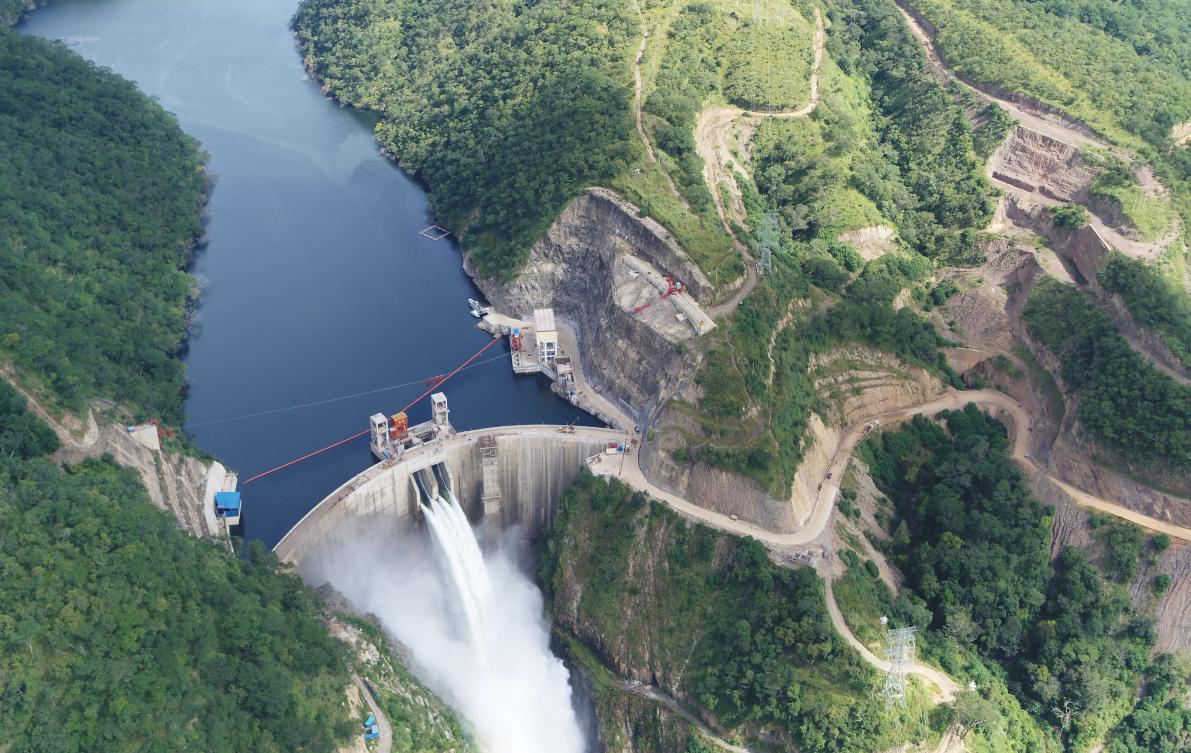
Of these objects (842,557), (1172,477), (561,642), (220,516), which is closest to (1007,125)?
(1172,477)

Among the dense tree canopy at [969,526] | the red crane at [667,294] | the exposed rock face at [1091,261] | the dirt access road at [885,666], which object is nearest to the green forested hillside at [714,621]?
the dirt access road at [885,666]

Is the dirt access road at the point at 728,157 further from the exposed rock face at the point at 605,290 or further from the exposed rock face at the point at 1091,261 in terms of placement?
the exposed rock face at the point at 1091,261

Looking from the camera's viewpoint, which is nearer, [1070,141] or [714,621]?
[714,621]

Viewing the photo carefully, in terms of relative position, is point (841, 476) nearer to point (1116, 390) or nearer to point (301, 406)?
point (1116, 390)

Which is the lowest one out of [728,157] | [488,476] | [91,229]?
[488,476]

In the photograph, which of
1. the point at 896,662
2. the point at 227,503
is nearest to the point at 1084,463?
the point at 896,662

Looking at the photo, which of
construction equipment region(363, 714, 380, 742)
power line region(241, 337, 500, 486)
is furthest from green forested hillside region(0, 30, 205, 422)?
construction equipment region(363, 714, 380, 742)
